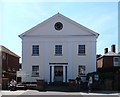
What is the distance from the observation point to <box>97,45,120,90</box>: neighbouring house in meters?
31.6

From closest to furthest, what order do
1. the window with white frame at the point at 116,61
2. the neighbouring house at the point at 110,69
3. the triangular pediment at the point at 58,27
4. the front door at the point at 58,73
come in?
1. the neighbouring house at the point at 110,69
2. the front door at the point at 58,73
3. the triangular pediment at the point at 58,27
4. the window with white frame at the point at 116,61

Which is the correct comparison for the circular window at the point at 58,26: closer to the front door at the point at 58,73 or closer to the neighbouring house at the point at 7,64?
the front door at the point at 58,73

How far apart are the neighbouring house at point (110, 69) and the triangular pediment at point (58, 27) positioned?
662 centimetres

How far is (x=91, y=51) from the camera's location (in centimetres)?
3788

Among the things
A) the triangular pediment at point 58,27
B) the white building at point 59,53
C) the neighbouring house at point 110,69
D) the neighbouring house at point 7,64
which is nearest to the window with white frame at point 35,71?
the white building at point 59,53

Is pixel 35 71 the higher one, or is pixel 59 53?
pixel 59 53

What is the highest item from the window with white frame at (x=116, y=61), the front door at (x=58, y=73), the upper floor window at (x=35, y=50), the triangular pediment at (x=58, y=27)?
the triangular pediment at (x=58, y=27)

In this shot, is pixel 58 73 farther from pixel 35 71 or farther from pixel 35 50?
pixel 35 50

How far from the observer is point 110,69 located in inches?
1647

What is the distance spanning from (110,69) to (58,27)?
33.2 feet

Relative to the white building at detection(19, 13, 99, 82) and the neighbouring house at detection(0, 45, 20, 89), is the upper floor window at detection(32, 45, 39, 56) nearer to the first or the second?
the white building at detection(19, 13, 99, 82)

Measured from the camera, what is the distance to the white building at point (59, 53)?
3781 centimetres

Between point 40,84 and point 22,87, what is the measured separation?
212cm

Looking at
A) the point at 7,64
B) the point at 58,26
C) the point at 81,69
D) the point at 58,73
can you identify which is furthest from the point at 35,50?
the point at 7,64
